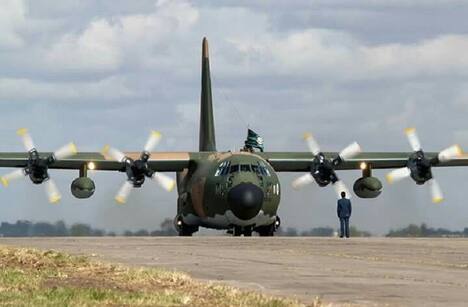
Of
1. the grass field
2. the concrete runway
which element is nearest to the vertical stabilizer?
the concrete runway

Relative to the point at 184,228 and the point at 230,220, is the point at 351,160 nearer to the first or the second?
the point at 184,228

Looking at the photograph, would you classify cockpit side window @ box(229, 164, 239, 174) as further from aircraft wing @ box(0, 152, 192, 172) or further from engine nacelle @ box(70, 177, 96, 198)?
engine nacelle @ box(70, 177, 96, 198)

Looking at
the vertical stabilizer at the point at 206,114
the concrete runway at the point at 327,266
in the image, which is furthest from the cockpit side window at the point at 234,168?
the concrete runway at the point at 327,266

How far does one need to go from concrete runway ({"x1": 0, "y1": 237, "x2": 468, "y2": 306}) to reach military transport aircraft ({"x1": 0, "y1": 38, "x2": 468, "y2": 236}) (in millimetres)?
13188

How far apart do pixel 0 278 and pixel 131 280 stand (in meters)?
2.60

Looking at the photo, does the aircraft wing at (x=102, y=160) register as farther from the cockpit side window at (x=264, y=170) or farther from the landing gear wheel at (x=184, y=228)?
the cockpit side window at (x=264, y=170)

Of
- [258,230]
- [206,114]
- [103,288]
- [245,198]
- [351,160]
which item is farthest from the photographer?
[206,114]

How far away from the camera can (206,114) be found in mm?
64562

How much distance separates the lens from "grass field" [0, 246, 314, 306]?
16641 mm

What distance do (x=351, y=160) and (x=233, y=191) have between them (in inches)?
448

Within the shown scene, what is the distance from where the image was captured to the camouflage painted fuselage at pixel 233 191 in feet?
164

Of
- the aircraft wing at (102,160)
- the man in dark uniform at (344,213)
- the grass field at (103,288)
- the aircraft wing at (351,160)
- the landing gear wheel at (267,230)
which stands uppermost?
the aircraft wing at (351,160)

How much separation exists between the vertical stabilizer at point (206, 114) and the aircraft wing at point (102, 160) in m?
5.80

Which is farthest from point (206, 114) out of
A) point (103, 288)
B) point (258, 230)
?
point (103, 288)
